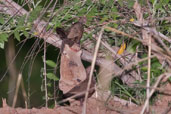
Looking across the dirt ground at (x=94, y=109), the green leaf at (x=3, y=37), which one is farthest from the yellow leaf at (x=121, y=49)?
the green leaf at (x=3, y=37)

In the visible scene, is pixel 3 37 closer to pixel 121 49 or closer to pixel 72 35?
pixel 72 35

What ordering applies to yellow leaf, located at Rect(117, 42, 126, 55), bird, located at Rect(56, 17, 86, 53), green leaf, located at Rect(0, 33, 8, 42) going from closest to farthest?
bird, located at Rect(56, 17, 86, 53) < green leaf, located at Rect(0, 33, 8, 42) < yellow leaf, located at Rect(117, 42, 126, 55)

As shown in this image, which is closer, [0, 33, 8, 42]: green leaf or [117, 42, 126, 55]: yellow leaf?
[0, 33, 8, 42]: green leaf

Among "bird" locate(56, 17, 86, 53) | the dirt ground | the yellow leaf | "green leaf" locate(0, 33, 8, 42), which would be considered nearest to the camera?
the dirt ground

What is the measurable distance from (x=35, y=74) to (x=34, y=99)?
0.34m

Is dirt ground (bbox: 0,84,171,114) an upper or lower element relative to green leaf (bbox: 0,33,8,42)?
lower

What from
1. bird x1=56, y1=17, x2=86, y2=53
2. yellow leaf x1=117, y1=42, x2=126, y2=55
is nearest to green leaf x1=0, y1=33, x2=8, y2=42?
bird x1=56, y1=17, x2=86, y2=53

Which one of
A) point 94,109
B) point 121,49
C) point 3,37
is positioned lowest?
point 94,109

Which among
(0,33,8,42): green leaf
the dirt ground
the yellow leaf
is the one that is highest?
(0,33,8,42): green leaf

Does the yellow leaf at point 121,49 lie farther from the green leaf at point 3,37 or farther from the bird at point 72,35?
the green leaf at point 3,37

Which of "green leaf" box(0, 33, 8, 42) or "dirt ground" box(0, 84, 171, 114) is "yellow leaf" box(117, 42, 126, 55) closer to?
"dirt ground" box(0, 84, 171, 114)

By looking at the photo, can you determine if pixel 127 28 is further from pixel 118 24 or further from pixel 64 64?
pixel 64 64

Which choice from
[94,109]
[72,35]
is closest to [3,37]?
[72,35]

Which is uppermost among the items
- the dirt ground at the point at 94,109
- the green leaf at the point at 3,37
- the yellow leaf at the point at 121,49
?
the green leaf at the point at 3,37
